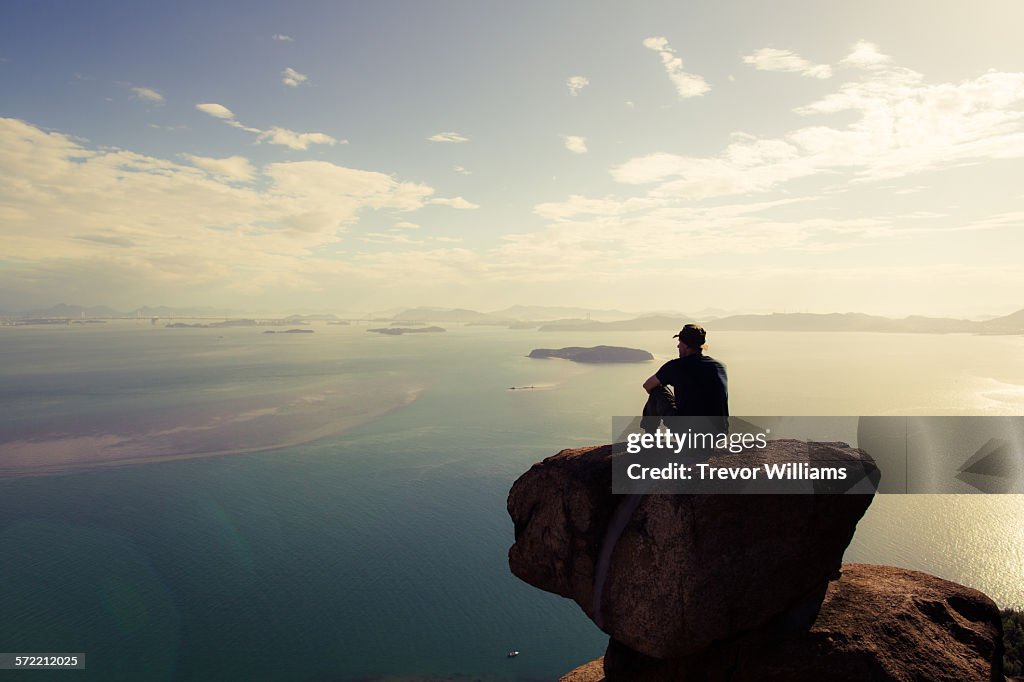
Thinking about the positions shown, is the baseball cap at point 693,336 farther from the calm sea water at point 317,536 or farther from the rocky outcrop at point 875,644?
the calm sea water at point 317,536

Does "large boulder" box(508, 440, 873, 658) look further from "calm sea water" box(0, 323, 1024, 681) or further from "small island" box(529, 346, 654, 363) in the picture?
"small island" box(529, 346, 654, 363)

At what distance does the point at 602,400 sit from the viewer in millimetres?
104250

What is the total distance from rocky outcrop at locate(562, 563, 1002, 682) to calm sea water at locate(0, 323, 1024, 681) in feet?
72.7

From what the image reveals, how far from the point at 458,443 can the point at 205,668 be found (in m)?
45.9

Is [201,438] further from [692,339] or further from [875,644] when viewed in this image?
[875,644]

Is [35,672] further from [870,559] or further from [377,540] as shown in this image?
[870,559]

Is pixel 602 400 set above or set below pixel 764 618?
below

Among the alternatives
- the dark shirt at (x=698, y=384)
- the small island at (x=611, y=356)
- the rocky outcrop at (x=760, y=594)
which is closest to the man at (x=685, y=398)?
the dark shirt at (x=698, y=384)

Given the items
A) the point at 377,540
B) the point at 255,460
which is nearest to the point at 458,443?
the point at 255,460

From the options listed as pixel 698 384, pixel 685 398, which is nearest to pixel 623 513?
pixel 685 398

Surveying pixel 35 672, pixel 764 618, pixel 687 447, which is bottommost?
pixel 35 672

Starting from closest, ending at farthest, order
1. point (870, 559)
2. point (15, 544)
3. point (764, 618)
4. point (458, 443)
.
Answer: point (764, 618)
point (870, 559)
point (15, 544)
point (458, 443)

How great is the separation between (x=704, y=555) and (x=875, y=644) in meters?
3.24

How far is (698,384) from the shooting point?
27.5 ft
